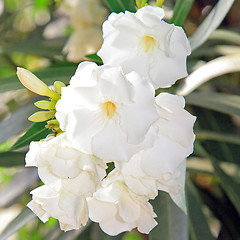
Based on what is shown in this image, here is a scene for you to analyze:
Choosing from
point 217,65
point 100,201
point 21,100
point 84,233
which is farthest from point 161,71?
point 21,100

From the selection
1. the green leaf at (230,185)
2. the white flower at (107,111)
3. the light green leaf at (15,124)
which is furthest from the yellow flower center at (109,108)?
the green leaf at (230,185)

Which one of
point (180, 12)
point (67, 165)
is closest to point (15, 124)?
point (180, 12)

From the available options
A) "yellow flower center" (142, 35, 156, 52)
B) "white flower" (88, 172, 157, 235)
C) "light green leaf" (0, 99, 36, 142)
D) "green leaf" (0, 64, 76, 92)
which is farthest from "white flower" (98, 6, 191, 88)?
"light green leaf" (0, 99, 36, 142)

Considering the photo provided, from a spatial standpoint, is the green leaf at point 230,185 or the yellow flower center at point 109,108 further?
the green leaf at point 230,185

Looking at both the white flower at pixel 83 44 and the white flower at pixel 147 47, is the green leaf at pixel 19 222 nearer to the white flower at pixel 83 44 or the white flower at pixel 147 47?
the white flower at pixel 147 47

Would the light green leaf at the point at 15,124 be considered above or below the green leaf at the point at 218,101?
below

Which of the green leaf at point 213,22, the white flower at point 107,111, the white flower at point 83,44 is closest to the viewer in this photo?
the white flower at point 107,111

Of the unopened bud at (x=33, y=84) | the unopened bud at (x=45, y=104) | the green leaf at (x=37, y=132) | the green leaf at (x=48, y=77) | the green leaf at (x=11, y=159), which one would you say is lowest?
the green leaf at (x=11, y=159)
